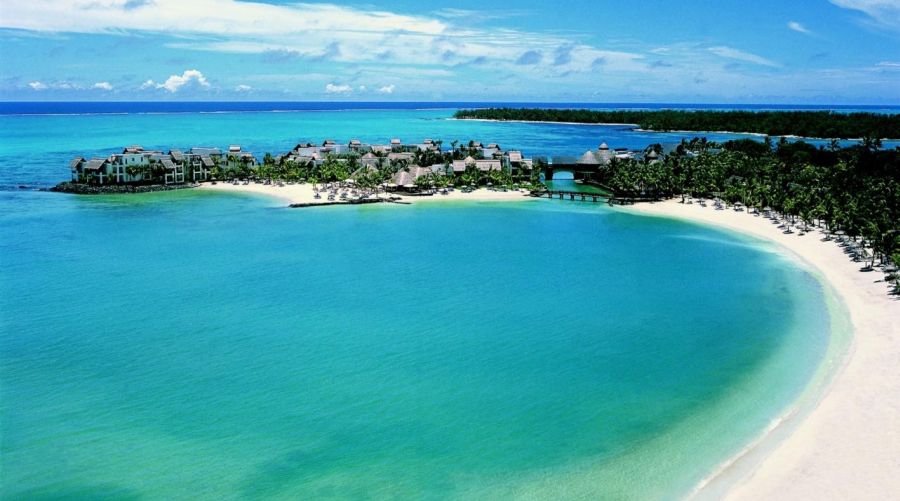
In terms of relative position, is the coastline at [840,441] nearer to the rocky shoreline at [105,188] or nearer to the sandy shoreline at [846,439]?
the sandy shoreline at [846,439]

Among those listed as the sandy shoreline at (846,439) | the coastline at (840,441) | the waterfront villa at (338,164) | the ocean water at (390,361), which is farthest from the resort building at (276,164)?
the coastline at (840,441)

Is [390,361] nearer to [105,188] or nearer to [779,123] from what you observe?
[105,188]

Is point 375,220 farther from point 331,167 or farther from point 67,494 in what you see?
point 67,494

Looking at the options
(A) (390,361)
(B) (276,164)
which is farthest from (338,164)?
(A) (390,361)

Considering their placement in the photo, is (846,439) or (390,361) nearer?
(846,439)

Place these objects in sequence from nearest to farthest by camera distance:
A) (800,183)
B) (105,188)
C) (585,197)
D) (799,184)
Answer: (799,184) < (800,183) < (585,197) < (105,188)
